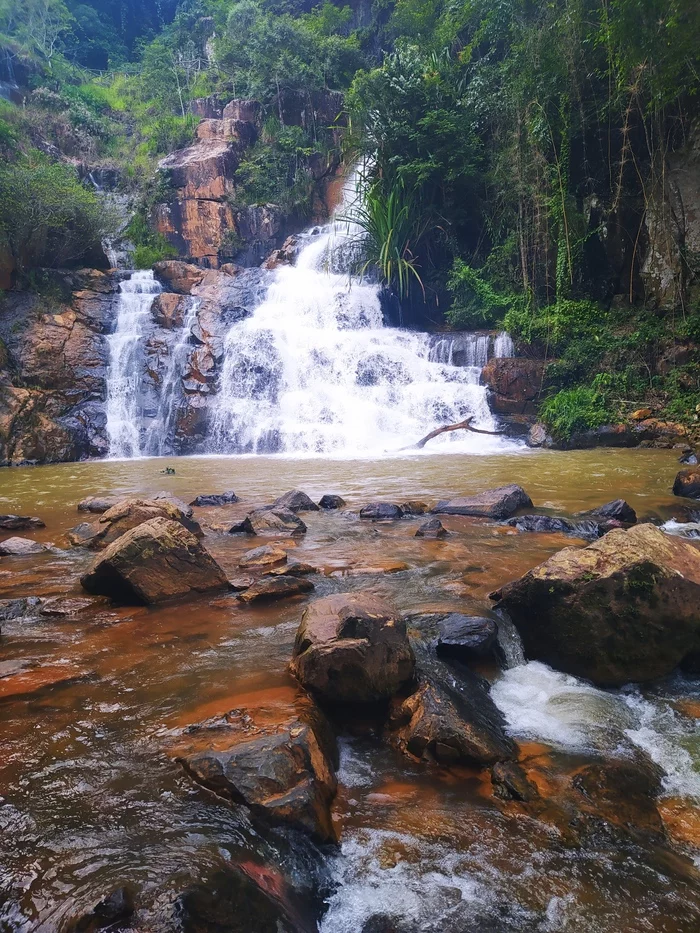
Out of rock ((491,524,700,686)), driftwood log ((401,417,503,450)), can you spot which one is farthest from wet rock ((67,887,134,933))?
driftwood log ((401,417,503,450))

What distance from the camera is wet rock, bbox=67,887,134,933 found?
1.46 metres

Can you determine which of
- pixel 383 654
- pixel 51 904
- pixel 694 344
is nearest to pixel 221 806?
pixel 51 904

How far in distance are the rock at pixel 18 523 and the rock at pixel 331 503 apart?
10.4 ft

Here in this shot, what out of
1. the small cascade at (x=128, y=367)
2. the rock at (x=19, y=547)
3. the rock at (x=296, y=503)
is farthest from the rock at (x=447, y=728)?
the small cascade at (x=128, y=367)

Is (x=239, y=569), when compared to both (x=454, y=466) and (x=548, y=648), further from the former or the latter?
(x=454, y=466)

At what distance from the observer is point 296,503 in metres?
7.17

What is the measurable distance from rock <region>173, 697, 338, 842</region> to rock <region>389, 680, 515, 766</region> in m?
0.34

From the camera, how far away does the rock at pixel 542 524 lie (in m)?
5.87

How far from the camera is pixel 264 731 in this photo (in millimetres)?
2367

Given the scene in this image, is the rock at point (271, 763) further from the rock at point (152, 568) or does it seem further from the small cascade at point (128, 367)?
the small cascade at point (128, 367)

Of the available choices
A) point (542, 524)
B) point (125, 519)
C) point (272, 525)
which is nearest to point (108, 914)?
point (125, 519)

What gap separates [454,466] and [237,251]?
16908 millimetres

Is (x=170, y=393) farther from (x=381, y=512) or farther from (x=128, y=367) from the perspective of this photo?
(x=381, y=512)

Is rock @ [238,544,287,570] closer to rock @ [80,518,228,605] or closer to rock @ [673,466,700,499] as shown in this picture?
rock @ [80,518,228,605]
